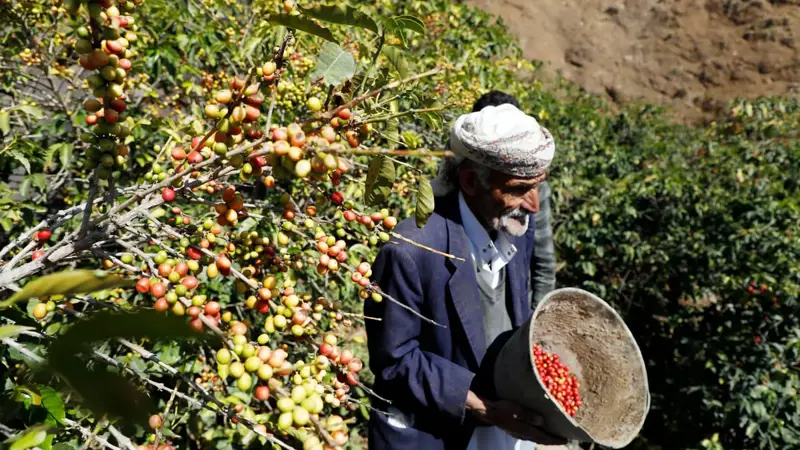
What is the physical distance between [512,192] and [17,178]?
10.4 feet

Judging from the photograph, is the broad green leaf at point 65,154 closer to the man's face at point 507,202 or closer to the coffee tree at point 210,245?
the coffee tree at point 210,245

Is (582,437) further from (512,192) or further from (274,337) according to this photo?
(274,337)

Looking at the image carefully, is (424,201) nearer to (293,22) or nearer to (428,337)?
(293,22)

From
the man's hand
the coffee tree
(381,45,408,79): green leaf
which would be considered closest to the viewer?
the coffee tree

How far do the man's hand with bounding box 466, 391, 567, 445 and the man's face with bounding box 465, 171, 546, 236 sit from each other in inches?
25.4

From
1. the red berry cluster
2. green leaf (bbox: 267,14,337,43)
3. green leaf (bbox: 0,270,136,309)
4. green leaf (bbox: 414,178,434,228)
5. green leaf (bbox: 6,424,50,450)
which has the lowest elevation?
the red berry cluster

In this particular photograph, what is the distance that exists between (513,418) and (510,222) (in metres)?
0.72

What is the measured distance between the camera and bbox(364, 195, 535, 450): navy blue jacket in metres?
1.66

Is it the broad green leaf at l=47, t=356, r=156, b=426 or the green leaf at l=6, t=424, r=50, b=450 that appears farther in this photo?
the green leaf at l=6, t=424, r=50, b=450

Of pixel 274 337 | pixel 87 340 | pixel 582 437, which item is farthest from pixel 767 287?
pixel 87 340

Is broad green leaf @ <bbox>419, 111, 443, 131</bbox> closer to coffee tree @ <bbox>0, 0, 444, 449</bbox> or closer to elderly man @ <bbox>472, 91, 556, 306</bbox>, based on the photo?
coffee tree @ <bbox>0, 0, 444, 449</bbox>

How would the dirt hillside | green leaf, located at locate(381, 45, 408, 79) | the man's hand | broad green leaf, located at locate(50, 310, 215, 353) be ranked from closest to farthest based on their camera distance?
broad green leaf, located at locate(50, 310, 215, 353)
green leaf, located at locate(381, 45, 408, 79)
the man's hand
the dirt hillside

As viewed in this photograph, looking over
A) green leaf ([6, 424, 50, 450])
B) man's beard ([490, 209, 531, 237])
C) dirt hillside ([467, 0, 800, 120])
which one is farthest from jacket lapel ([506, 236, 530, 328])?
dirt hillside ([467, 0, 800, 120])

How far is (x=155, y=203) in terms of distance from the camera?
2.66ft
